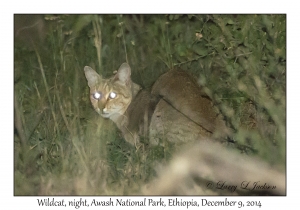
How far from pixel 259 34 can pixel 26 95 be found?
239cm

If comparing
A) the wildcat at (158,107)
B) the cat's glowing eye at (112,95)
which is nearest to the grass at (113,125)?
the wildcat at (158,107)

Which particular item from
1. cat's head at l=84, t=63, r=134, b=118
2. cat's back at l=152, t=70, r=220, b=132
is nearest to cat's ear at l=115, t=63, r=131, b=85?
cat's head at l=84, t=63, r=134, b=118

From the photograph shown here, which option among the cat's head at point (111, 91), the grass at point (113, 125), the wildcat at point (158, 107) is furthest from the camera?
the cat's head at point (111, 91)

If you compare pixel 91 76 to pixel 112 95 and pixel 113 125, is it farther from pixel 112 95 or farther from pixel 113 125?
pixel 113 125

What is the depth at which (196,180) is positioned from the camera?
13.1 feet

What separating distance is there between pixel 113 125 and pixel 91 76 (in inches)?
19.8

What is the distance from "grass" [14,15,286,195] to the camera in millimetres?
4266

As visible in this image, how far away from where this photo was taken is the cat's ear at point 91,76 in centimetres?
545

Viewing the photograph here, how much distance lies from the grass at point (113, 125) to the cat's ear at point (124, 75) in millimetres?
393

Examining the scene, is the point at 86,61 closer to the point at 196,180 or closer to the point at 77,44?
the point at 77,44

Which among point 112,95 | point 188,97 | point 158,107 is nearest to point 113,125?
point 112,95

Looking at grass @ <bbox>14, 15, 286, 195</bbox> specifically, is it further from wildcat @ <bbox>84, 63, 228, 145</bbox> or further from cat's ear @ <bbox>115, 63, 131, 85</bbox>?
cat's ear @ <bbox>115, 63, 131, 85</bbox>

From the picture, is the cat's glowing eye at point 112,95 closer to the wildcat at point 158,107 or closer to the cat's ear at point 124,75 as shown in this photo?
the wildcat at point 158,107

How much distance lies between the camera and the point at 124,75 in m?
5.45
